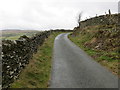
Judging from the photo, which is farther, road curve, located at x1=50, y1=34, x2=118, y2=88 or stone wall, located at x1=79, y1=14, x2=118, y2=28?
stone wall, located at x1=79, y1=14, x2=118, y2=28

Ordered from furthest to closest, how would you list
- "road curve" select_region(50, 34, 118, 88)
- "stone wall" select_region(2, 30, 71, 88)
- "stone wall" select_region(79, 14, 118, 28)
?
1. "stone wall" select_region(79, 14, 118, 28)
2. "road curve" select_region(50, 34, 118, 88)
3. "stone wall" select_region(2, 30, 71, 88)

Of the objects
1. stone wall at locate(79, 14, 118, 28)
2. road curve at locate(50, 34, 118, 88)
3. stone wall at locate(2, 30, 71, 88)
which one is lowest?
road curve at locate(50, 34, 118, 88)

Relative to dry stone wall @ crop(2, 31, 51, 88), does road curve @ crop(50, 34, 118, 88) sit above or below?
below

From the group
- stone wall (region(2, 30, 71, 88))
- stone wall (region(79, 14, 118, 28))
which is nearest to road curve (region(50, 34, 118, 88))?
stone wall (region(2, 30, 71, 88))

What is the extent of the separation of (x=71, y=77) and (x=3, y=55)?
16.4 ft

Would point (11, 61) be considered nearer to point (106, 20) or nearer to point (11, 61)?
point (11, 61)

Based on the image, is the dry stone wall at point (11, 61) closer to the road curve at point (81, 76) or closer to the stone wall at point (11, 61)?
the stone wall at point (11, 61)

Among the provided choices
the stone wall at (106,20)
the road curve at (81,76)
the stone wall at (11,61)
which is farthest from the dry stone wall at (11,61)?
the stone wall at (106,20)

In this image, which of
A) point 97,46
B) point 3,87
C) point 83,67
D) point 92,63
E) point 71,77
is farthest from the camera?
point 97,46

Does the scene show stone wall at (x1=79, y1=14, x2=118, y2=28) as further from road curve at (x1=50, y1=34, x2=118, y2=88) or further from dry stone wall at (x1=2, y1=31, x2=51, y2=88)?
dry stone wall at (x1=2, y1=31, x2=51, y2=88)

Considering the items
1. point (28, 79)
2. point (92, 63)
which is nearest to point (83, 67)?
point (92, 63)

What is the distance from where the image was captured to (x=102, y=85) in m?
10.2

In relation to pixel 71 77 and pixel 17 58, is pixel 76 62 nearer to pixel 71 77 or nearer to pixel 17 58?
pixel 71 77

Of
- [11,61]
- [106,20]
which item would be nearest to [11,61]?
[11,61]
